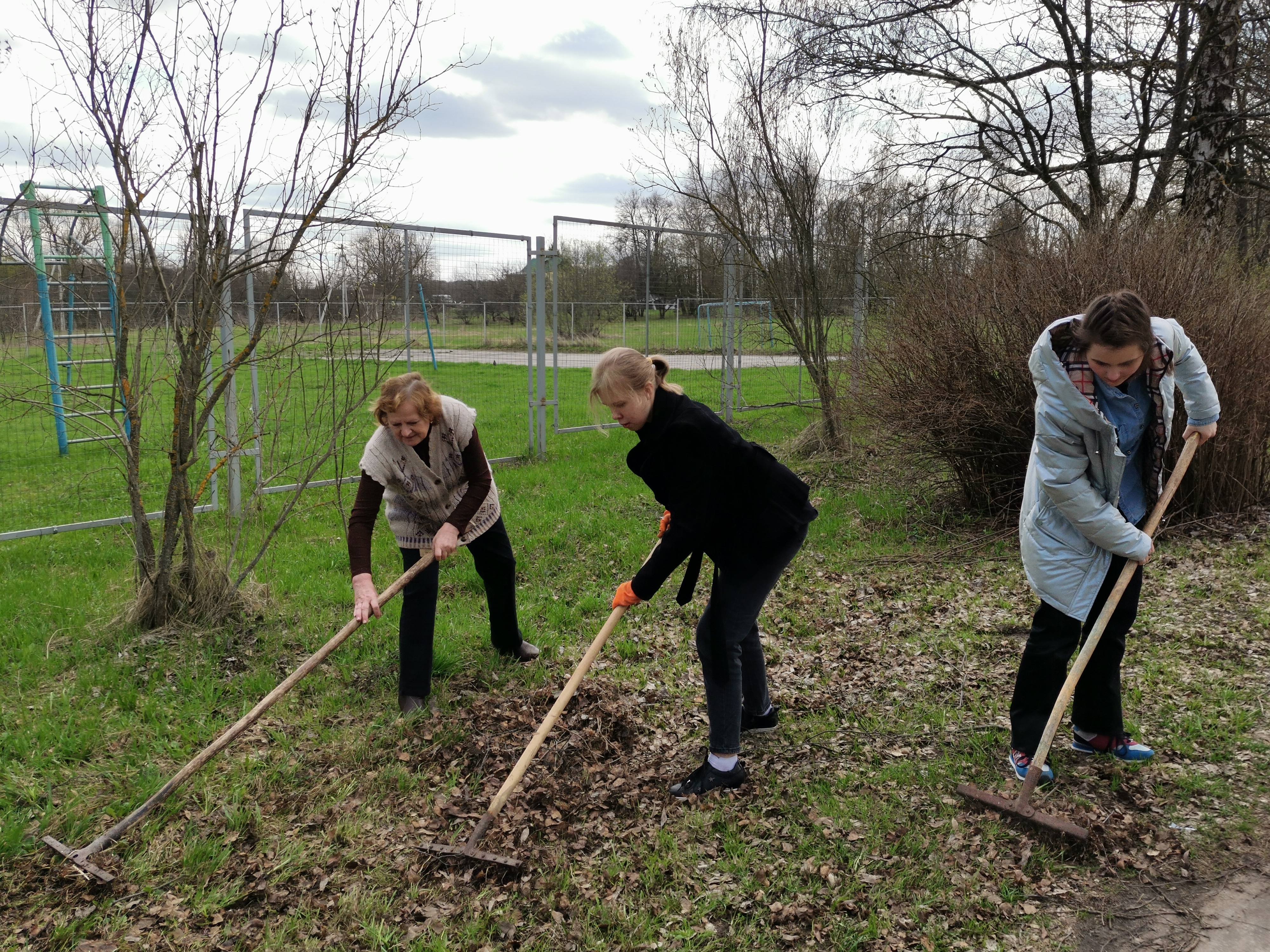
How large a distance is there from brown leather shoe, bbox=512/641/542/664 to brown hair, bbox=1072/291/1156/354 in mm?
3103

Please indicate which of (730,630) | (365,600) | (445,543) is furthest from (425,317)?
(730,630)

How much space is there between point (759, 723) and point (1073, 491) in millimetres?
1707

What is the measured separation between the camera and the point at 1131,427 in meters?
3.23

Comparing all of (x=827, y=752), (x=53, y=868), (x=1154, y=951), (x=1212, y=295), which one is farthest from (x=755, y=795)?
(x=1212, y=295)

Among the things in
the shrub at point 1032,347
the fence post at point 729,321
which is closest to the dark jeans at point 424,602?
the shrub at point 1032,347

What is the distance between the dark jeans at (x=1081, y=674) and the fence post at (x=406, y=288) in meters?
3.90

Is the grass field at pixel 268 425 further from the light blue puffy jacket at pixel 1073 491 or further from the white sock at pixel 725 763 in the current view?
the light blue puffy jacket at pixel 1073 491

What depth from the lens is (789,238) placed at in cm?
1023

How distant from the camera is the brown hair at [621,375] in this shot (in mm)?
3043

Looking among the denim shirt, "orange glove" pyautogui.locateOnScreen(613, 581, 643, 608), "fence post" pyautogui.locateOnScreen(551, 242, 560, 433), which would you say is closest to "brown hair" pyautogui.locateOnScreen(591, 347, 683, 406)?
"orange glove" pyautogui.locateOnScreen(613, 581, 643, 608)

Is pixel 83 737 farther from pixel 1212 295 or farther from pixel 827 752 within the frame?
pixel 1212 295

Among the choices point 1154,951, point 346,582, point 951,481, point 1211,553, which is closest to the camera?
point 1154,951

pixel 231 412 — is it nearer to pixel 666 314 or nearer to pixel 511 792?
pixel 511 792

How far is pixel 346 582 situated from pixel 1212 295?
21.4 feet
